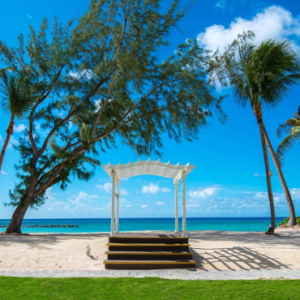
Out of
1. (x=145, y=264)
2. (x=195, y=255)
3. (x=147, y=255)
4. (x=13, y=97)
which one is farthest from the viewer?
(x=13, y=97)

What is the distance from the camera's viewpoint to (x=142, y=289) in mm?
5777

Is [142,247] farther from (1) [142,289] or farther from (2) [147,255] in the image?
(1) [142,289]

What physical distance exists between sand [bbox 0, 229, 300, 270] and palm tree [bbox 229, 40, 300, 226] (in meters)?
4.88

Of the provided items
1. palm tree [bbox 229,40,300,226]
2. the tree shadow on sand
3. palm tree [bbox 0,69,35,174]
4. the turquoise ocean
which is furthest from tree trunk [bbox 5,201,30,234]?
the turquoise ocean

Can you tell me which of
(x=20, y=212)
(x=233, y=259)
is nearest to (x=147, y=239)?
(x=233, y=259)

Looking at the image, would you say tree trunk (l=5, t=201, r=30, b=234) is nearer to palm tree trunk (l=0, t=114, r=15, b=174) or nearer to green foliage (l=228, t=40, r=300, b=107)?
palm tree trunk (l=0, t=114, r=15, b=174)

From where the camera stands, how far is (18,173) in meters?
15.6

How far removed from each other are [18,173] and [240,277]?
470 inches

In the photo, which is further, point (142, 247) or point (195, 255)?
point (195, 255)

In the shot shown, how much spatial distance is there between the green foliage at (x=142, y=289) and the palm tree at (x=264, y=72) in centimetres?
905

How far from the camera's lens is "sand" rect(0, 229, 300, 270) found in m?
8.07

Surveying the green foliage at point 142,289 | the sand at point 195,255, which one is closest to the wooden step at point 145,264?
the sand at point 195,255

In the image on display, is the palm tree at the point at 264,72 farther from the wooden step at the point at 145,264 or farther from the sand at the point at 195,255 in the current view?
the wooden step at the point at 145,264

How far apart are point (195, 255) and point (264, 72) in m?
9.52
